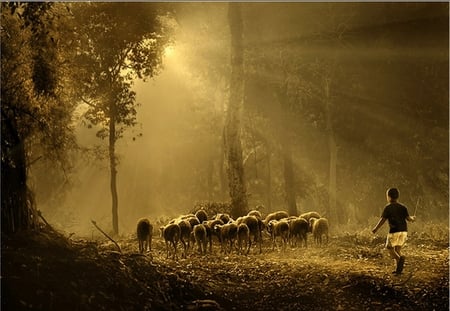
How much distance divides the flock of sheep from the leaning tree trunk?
3170 mm

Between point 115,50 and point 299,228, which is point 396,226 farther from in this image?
point 115,50

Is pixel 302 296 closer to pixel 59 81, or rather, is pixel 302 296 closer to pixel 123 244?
pixel 59 81

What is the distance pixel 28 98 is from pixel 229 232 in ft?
23.2

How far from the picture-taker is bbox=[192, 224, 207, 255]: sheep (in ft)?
52.7

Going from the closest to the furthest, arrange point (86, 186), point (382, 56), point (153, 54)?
point (153, 54) → point (382, 56) → point (86, 186)

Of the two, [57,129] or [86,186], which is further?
[86,186]

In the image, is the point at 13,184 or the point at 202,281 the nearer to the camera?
the point at 13,184

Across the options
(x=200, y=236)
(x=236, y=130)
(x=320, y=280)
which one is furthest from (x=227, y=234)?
(x=236, y=130)

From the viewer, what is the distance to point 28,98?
38.2 ft

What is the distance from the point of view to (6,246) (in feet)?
32.2

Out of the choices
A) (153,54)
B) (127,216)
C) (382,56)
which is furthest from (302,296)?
(127,216)

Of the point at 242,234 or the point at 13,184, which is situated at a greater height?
the point at 13,184

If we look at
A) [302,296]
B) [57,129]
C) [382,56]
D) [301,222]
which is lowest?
[302,296]

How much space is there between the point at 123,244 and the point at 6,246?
31.9 ft
